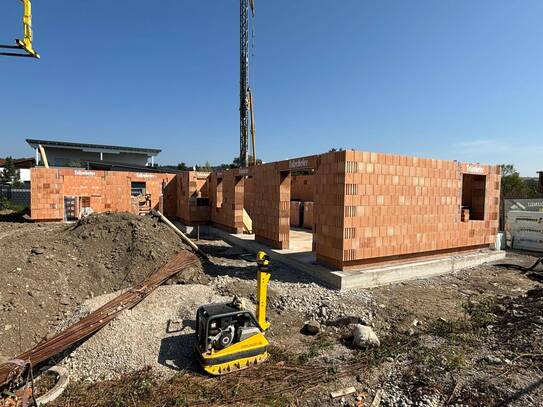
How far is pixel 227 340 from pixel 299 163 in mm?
6719

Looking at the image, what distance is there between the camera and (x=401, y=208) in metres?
9.21

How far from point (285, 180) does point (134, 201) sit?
980 cm

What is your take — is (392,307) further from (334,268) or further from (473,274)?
(473,274)

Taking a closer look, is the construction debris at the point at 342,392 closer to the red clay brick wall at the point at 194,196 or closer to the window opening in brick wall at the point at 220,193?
the window opening in brick wall at the point at 220,193

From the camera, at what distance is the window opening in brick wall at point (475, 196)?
38.0 ft

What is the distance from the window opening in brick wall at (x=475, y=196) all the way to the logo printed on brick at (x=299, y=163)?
6338mm

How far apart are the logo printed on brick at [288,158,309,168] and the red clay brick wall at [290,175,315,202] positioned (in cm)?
1047

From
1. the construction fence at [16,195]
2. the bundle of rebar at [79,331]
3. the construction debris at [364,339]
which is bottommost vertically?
the construction debris at [364,339]

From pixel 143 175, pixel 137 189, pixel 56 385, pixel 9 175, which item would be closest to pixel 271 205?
pixel 56 385

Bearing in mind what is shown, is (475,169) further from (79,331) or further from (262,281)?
(79,331)

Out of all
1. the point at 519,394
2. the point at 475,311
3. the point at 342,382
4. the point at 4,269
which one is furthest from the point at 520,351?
the point at 4,269

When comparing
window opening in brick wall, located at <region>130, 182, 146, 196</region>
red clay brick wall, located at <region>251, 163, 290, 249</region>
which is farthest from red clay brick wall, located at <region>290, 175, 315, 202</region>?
window opening in brick wall, located at <region>130, 182, 146, 196</region>

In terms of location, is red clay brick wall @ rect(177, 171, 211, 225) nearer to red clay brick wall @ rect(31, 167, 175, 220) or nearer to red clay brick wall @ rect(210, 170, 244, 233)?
red clay brick wall @ rect(210, 170, 244, 233)

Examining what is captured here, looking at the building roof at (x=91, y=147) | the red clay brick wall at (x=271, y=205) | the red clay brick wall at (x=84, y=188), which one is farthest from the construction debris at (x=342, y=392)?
→ the building roof at (x=91, y=147)
